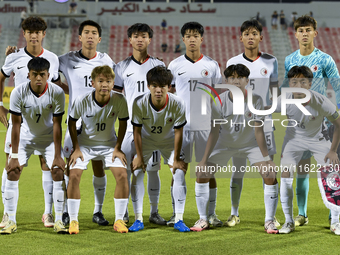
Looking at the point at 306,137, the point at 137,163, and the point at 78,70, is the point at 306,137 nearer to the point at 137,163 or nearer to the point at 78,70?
the point at 137,163

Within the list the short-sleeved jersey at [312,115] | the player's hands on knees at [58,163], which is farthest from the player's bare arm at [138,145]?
the short-sleeved jersey at [312,115]

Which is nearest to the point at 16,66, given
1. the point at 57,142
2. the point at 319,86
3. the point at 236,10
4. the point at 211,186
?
the point at 57,142

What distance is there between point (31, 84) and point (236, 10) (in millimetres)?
24526

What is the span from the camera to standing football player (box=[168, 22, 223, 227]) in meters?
4.63

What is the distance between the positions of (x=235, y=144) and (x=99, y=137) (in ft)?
4.61

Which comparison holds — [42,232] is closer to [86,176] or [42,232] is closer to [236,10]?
[86,176]

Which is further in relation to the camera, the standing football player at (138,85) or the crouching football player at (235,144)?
the standing football player at (138,85)

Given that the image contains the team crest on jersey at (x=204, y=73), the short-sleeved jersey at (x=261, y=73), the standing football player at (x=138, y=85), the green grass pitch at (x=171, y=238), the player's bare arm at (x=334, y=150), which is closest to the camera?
the green grass pitch at (x=171, y=238)

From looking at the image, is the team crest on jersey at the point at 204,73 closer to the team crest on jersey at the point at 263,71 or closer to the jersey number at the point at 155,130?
the team crest on jersey at the point at 263,71

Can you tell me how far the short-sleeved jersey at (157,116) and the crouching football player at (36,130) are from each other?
2.59 ft

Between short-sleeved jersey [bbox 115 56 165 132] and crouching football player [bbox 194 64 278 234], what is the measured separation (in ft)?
2.81

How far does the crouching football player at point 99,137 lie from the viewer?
4.21 m

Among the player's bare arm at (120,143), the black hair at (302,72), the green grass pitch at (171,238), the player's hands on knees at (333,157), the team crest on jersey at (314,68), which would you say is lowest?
the green grass pitch at (171,238)

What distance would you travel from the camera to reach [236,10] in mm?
27094
